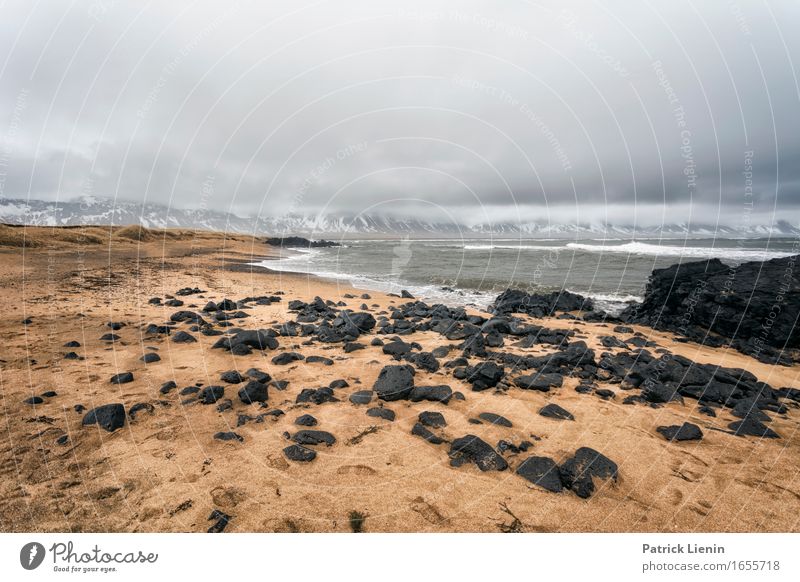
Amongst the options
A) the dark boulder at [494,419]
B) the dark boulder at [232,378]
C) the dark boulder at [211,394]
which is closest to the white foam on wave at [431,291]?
the dark boulder at [494,419]

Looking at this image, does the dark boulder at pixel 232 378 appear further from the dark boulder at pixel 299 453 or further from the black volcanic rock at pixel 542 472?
the black volcanic rock at pixel 542 472

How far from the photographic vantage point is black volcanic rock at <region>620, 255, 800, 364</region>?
1429 cm

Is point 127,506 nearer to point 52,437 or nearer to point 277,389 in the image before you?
point 52,437

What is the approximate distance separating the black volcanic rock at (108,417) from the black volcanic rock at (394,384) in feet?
16.6

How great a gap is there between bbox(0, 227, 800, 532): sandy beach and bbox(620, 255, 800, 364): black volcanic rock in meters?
5.05

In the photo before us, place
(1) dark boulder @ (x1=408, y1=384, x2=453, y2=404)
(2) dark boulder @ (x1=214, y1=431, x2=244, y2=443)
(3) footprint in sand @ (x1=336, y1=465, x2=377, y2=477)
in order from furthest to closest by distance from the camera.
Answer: (1) dark boulder @ (x1=408, y1=384, x2=453, y2=404) → (2) dark boulder @ (x1=214, y1=431, x2=244, y2=443) → (3) footprint in sand @ (x1=336, y1=465, x2=377, y2=477)

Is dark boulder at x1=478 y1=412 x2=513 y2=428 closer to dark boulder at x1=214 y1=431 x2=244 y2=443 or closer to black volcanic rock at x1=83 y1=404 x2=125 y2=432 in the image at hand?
dark boulder at x1=214 y1=431 x2=244 y2=443

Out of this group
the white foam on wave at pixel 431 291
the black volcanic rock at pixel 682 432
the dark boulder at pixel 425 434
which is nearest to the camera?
the dark boulder at pixel 425 434

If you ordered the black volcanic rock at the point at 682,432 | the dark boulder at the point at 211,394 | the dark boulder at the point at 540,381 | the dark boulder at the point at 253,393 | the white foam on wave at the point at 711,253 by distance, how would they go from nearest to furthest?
the black volcanic rock at the point at 682,432
the dark boulder at the point at 211,394
the dark boulder at the point at 253,393
the dark boulder at the point at 540,381
the white foam on wave at the point at 711,253

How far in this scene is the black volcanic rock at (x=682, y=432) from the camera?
22.5 feet

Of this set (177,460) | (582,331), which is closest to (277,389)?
(177,460)

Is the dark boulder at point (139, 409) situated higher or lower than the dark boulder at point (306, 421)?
lower

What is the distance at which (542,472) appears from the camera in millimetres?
5434

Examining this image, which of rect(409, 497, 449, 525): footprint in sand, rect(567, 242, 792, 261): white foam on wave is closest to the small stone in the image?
rect(409, 497, 449, 525): footprint in sand
